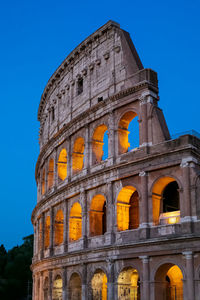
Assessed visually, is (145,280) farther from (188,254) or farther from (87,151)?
(87,151)

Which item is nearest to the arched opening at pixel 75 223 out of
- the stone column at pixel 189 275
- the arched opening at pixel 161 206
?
the arched opening at pixel 161 206

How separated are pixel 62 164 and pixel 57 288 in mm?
8234

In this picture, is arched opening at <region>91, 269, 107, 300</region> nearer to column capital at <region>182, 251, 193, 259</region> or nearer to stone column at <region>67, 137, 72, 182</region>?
column capital at <region>182, 251, 193, 259</region>

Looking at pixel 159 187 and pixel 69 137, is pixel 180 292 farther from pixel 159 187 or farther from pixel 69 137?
pixel 69 137

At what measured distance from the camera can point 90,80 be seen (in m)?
28.2

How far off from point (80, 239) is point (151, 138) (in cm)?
734

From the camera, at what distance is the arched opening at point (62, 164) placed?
30.8m

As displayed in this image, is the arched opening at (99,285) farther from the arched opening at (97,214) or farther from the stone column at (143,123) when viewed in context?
the stone column at (143,123)

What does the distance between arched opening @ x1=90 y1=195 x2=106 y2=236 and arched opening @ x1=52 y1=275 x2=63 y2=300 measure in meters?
4.89

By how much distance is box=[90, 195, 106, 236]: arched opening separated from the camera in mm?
25266

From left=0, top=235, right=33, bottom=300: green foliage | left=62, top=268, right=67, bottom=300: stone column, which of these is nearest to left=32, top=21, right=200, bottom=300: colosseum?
left=62, top=268, right=67, bottom=300: stone column

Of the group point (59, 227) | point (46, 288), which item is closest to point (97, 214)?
point (59, 227)

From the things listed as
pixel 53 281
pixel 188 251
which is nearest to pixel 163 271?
pixel 188 251

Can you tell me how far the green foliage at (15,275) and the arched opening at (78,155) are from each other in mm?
23361
